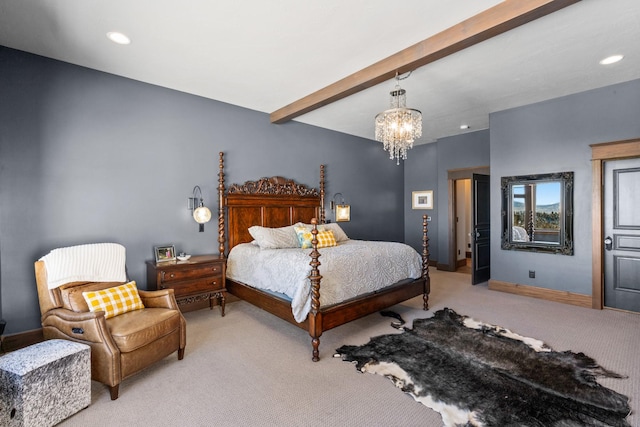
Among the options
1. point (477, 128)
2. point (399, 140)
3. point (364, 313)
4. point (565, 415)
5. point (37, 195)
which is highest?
point (477, 128)

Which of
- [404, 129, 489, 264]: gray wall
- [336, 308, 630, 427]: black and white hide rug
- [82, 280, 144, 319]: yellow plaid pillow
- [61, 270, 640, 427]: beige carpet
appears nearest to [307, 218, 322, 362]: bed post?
[61, 270, 640, 427]: beige carpet

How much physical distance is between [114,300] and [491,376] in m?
3.29

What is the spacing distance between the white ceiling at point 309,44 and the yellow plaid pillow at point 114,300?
2345 mm

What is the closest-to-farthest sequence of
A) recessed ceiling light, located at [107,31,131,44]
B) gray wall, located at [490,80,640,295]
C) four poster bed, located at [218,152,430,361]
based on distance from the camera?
recessed ceiling light, located at [107,31,131,44], four poster bed, located at [218,152,430,361], gray wall, located at [490,80,640,295]

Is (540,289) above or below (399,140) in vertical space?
below

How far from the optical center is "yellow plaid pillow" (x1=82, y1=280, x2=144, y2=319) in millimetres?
2545

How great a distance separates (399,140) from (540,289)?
3.35 meters

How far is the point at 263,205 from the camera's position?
490 cm

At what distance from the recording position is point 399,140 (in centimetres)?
370

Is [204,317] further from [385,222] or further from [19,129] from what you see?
[385,222]

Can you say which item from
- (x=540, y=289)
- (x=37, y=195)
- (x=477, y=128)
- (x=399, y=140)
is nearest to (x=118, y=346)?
(x=37, y=195)

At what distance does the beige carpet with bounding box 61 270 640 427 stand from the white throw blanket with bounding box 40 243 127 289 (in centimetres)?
93

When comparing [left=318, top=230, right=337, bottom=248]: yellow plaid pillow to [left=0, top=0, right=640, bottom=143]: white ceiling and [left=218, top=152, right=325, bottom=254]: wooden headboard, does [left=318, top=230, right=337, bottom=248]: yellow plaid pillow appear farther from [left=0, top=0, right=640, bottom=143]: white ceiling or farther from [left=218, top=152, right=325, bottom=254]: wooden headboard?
[left=0, top=0, right=640, bottom=143]: white ceiling

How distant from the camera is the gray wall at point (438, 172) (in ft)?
20.4
